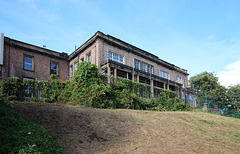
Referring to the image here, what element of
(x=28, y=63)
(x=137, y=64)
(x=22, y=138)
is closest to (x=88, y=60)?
(x=137, y=64)

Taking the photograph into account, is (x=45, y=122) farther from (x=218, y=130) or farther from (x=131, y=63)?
(x=131, y=63)

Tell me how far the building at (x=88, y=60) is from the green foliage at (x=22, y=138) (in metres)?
8.57

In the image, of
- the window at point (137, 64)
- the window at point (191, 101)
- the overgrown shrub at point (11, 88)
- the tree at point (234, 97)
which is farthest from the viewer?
the tree at point (234, 97)

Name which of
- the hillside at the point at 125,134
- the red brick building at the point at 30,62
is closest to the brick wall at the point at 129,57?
the red brick building at the point at 30,62

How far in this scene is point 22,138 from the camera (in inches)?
169

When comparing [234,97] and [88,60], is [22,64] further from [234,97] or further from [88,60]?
[234,97]

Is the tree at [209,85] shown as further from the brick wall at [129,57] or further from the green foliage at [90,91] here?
the green foliage at [90,91]

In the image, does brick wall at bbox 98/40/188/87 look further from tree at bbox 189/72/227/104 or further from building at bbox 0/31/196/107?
tree at bbox 189/72/227/104

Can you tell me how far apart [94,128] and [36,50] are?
14.8 m

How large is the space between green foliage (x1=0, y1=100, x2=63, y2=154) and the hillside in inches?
15.8

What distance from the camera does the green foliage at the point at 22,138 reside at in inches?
154

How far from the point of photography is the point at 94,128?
20.7 ft

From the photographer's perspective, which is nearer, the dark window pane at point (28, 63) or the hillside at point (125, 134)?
the hillside at point (125, 134)

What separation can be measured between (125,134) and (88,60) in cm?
1297
